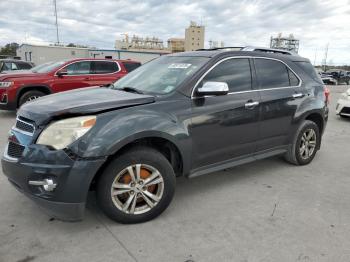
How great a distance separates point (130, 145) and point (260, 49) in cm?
256

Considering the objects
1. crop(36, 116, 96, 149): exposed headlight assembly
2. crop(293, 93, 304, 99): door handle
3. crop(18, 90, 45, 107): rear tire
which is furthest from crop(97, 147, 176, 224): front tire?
crop(18, 90, 45, 107): rear tire

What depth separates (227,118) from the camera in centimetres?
371

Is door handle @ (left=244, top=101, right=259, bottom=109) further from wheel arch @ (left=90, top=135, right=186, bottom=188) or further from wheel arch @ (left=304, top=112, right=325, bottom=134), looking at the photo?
wheel arch @ (left=304, top=112, right=325, bottom=134)

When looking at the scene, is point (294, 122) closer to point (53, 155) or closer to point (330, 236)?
point (330, 236)

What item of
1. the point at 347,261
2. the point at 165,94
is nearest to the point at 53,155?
the point at 165,94

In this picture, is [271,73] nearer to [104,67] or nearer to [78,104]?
[78,104]

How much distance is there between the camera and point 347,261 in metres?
2.60

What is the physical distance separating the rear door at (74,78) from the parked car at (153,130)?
17.5 feet

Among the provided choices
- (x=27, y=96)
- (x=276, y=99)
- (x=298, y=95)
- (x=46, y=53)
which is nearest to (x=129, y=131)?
(x=276, y=99)

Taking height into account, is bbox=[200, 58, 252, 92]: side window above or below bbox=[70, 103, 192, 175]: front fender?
above

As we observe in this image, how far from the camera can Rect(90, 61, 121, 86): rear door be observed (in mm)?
9520

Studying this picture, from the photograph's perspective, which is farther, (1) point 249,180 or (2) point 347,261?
(1) point 249,180

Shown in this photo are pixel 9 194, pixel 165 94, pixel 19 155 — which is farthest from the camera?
pixel 9 194

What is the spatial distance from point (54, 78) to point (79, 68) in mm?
849
